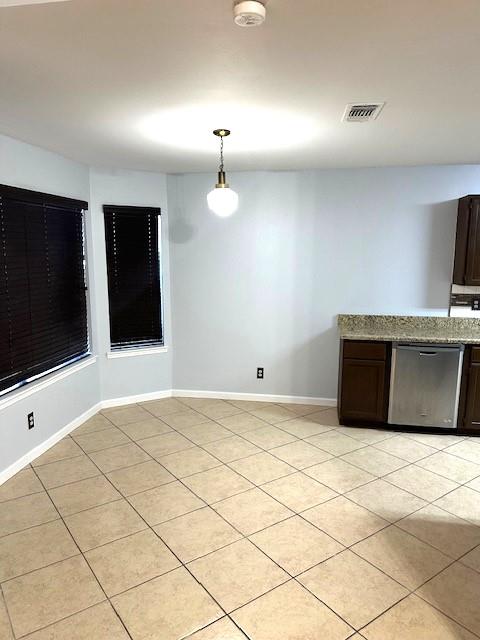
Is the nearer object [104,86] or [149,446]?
[104,86]

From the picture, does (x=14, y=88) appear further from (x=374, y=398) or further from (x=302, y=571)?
(x=374, y=398)

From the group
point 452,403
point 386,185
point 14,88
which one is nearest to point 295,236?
point 386,185

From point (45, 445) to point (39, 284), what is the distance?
1.31 meters

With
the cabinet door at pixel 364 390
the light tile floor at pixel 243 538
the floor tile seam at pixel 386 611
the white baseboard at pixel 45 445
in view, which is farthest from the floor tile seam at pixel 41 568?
the cabinet door at pixel 364 390

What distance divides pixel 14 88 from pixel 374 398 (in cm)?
351

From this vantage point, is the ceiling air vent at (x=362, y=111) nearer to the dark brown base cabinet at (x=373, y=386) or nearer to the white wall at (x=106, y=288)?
the dark brown base cabinet at (x=373, y=386)

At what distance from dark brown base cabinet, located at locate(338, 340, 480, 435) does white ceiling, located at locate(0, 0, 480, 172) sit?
5.65ft

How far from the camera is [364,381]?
4023mm

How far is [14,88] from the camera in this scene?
7.11 feet

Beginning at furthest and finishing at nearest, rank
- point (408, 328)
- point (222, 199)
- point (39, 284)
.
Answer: point (408, 328) < point (39, 284) < point (222, 199)

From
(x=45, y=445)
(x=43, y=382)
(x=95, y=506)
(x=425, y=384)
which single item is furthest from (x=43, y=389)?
(x=425, y=384)

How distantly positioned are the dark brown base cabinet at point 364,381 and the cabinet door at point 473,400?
68 centimetres

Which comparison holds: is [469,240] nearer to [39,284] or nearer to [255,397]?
[255,397]

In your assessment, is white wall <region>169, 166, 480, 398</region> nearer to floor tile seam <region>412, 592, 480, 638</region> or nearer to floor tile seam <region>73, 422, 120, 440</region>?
floor tile seam <region>73, 422, 120, 440</region>
